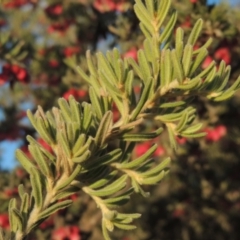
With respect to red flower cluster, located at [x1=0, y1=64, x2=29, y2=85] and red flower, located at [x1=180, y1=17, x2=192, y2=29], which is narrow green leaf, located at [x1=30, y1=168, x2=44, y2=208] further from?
red flower cluster, located at [x1=0, y1=64, x2=29, y2=85]

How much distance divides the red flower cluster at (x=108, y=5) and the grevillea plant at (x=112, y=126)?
1.59 meters

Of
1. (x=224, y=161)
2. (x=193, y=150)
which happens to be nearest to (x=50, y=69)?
(x=193, y=150)

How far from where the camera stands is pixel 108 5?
8.98ft

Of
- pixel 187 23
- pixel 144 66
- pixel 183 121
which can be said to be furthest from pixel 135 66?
pixel 187 23

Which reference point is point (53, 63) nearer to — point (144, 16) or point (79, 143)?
point (144, 16)

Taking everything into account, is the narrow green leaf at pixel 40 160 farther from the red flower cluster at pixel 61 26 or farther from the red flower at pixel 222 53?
the red flower cluster at pixel 61 26

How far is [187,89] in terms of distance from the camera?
39.4 inches

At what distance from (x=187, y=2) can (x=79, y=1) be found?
1091mm

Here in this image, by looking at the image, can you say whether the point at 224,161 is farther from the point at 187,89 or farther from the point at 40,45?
the point at 187,89

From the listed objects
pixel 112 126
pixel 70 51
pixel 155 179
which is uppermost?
pixel 70 51

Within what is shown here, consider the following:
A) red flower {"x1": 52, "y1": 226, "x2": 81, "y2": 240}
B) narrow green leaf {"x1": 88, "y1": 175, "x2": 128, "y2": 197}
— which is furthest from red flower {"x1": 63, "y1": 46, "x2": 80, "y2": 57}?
Result: narrow green leaf {"x1": 88, "y1": 175, "x2": 128, "y2": 197}

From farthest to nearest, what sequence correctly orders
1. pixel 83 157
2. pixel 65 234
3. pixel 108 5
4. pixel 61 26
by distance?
pixel 61 26, pixel 108 5, pixel 65 234, pixel 83 157

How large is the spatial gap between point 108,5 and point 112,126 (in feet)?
5.87

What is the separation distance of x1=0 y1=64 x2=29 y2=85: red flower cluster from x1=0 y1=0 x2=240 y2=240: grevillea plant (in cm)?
116
